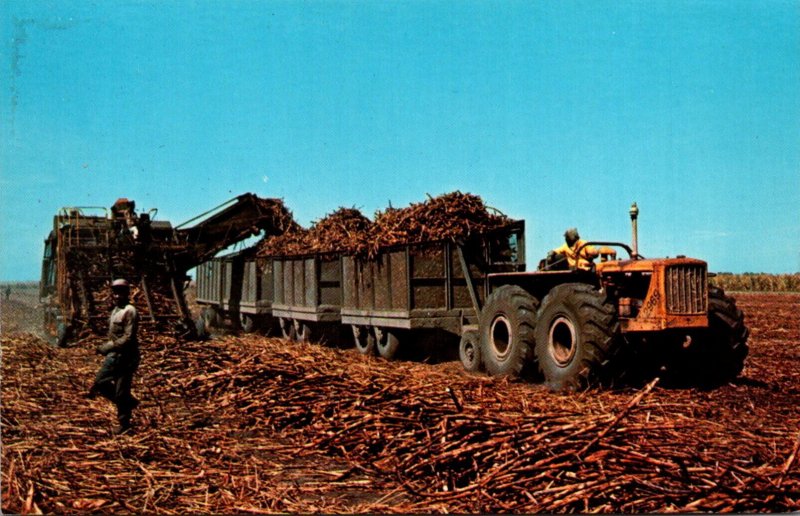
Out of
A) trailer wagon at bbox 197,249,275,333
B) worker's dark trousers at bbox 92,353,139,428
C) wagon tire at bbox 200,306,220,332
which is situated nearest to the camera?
worker's dark trousers at bbox 92,353,139,428

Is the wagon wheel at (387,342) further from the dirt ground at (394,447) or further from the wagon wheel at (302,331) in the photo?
the wagon wheel at (302,331)

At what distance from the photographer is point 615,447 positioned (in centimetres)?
517

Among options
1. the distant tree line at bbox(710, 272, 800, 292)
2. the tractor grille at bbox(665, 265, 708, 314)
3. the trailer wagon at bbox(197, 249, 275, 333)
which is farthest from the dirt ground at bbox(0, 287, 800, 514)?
the distant tree line at bbox(710, 272, 800, 292)

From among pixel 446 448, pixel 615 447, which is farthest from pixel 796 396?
pixel 446 448

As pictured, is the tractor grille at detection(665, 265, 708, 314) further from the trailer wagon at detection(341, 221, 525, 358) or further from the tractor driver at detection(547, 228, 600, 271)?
the trailer wagon at detection(341, 221, 525, 358)

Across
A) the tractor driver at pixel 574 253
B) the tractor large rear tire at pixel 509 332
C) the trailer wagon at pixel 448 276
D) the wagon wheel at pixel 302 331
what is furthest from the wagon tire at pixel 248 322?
the tractor driver at pixel 574 253

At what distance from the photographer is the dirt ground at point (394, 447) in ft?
16.1

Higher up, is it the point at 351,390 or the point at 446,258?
the point at 446,258

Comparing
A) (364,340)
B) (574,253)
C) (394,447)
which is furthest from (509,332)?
(364,340)

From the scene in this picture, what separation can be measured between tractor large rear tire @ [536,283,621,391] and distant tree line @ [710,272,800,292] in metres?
43.4

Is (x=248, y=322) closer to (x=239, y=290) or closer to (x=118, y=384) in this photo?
(x=239, y=290)

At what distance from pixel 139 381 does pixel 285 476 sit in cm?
560

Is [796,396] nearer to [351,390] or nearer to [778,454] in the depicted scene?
[778,454]

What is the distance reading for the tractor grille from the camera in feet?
27.6
